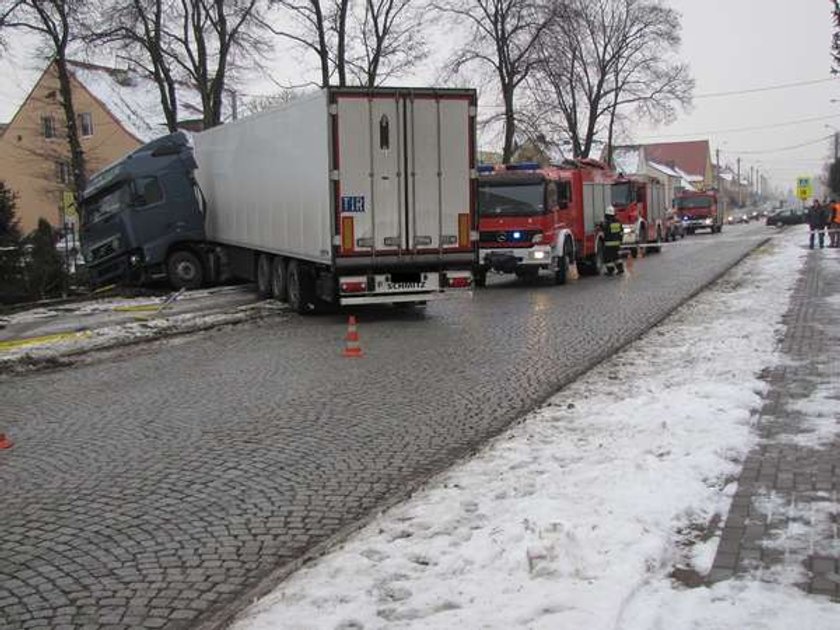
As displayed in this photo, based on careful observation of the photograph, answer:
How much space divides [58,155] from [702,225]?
3885 cm

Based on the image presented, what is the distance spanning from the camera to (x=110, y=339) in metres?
12.9

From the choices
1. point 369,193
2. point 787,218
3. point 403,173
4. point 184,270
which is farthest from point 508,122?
point 787,218

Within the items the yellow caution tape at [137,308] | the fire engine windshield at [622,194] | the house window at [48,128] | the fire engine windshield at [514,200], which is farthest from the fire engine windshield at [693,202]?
the yellow caution tape at [137,308]

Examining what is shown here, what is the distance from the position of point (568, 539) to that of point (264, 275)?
14637 mm

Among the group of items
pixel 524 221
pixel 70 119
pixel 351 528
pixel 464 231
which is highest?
pixel 70 119

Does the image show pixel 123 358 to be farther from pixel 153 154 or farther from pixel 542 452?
pixel 153 154

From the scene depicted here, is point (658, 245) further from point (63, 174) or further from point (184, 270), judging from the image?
point (63, 174)

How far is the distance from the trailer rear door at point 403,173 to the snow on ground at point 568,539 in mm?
6938

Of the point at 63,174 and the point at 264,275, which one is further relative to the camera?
the point at 63,174

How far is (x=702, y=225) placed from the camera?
5694 centimetres

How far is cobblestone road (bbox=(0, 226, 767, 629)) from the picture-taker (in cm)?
438

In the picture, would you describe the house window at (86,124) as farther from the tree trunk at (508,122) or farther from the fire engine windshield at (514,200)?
the fire engine windshield at (514,200)

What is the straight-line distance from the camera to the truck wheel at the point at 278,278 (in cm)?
1673

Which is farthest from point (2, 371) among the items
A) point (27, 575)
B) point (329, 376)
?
point (27, 575)
